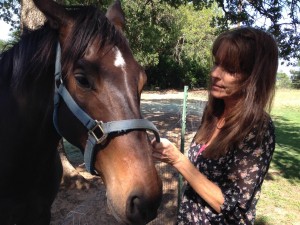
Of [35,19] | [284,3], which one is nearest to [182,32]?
[284,3]

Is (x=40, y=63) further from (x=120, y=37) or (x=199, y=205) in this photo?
(x=199, y=205)

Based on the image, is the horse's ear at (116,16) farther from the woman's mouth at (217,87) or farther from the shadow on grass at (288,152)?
the shadow on grass at (288,152)

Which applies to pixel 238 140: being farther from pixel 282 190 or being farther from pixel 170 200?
pixel 282 190

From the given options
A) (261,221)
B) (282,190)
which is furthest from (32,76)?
(282,190)

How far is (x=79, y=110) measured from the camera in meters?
1.56

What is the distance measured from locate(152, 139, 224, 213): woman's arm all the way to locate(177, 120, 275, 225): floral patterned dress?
0.04 meters

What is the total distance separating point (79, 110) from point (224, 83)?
0.83 metres

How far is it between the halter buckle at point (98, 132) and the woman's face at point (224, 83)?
748 millimetres

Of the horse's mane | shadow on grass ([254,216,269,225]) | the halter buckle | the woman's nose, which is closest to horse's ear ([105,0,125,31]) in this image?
Answer: the horse's mane

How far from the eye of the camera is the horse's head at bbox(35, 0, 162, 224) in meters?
1.42

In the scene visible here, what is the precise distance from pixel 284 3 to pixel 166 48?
20651mm

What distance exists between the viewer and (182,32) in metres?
26.3

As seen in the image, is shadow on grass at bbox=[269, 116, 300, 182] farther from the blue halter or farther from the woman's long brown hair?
the blue halter

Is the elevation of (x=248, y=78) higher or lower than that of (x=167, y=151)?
higher
